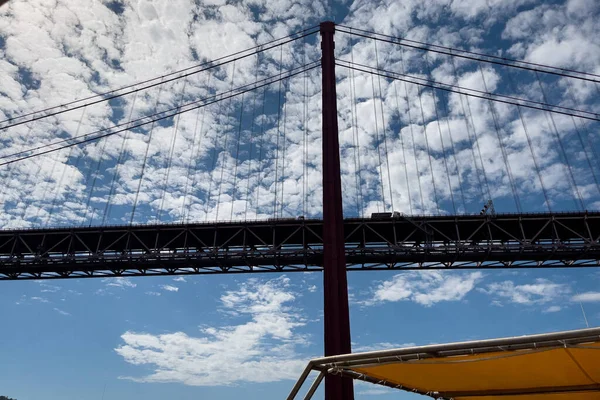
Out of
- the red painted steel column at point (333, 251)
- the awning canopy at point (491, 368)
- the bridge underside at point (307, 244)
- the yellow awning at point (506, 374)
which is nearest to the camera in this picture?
the awning canopy at point (491, 368)

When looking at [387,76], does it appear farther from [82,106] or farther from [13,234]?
[13,234]

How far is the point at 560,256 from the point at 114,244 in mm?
36918

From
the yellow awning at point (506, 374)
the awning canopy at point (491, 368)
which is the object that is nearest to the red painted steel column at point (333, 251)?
the awning canopy at point (491, 368)

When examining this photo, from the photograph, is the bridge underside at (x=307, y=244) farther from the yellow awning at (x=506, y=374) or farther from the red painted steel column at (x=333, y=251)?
the yellow awning at (x=506, y=374)

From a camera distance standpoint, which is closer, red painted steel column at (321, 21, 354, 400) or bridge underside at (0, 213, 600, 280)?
red painted steel column at (321, 21, 354, 400)

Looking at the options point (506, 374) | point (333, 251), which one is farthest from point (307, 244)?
point (506, 374)

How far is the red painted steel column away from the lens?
16875mm

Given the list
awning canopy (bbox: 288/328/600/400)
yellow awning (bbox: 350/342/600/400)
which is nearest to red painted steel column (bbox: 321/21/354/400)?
awning canopy (bbox: 288/328/600/400)

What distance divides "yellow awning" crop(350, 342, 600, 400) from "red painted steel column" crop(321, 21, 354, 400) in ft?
23.6

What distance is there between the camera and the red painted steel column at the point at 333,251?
55.4ft

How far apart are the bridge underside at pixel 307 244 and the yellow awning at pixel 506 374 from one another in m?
24.9

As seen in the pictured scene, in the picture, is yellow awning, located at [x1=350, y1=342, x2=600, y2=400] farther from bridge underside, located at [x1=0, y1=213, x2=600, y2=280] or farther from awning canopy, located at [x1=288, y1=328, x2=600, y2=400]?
bridge underside, located at [x1=0, y1=213, x2=600, y2=280]

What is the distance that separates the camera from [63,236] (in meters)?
39.4

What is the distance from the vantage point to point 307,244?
36.4m
